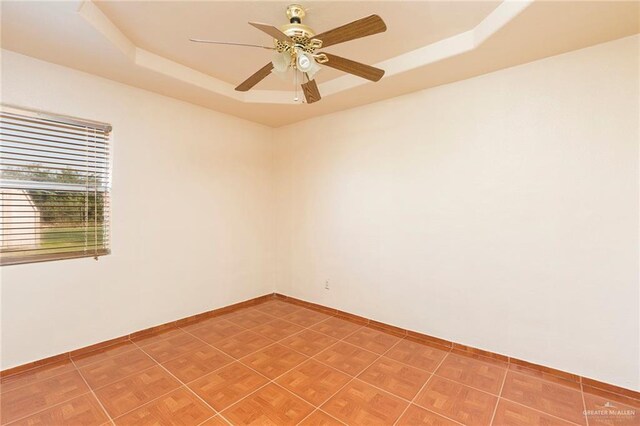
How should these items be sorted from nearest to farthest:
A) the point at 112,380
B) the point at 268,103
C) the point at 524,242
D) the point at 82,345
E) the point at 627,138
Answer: the point at 627,138 → the point at 112,380 → the point at 524,242 → the point at 82,345 → the point at 268,103

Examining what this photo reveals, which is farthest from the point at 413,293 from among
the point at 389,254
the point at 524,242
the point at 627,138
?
the point at 627,138

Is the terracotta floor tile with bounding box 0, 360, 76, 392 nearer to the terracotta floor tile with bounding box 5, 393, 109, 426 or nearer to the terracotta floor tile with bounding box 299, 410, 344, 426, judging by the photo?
the terracotta floor tile with bounding box 5, 393, 109, 426

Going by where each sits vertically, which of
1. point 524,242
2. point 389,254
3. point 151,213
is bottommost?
point 389,254

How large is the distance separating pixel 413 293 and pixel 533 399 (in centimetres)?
123

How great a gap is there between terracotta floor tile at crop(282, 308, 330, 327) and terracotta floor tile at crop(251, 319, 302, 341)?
0.32ft

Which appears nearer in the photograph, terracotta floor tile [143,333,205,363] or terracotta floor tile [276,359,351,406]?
terracotta floor tile [276,359,351,406]

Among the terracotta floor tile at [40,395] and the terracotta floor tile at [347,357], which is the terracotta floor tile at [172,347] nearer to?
the terracotta floor tile at [40,395]

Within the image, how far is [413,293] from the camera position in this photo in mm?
3143

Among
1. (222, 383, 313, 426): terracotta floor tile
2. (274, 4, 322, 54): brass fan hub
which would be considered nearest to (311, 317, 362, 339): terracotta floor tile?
(222, 383, 313, 426): terracotta floor tile

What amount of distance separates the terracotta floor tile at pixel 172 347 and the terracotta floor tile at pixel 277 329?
61 centimetres

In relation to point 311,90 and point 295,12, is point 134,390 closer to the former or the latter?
point 311,90

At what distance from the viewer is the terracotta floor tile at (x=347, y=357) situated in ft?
8.35

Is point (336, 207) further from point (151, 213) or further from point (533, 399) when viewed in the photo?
point (533, 399)

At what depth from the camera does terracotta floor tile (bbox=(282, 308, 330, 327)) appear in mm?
3542
